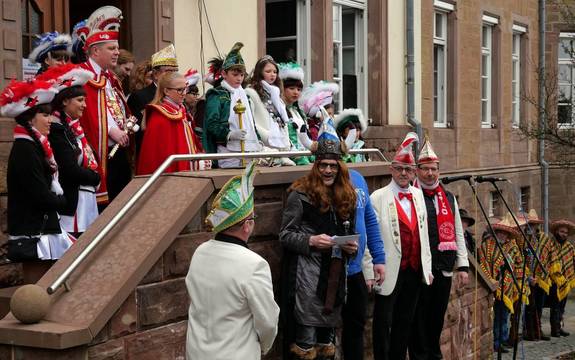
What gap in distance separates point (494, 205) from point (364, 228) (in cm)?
1488

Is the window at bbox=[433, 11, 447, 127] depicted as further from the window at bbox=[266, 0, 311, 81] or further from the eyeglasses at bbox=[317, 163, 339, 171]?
the eyeglasses at bbox=[317, 163, 339, 171]

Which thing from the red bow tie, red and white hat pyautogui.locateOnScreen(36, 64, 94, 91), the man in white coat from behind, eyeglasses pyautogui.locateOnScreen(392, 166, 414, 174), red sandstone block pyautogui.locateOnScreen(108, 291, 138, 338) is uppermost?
red and white hat pyautogui.locateOnScreen(36, 64, 94, 91)

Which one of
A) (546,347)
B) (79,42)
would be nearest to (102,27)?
(79,42)

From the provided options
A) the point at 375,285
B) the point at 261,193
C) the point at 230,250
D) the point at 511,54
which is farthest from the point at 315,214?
the point at 511,54

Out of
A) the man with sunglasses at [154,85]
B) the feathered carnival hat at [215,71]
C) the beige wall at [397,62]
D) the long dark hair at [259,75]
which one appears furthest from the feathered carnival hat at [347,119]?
the beige wall at [397,62]

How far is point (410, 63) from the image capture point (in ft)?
56.8

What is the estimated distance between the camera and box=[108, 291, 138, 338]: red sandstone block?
243 inches

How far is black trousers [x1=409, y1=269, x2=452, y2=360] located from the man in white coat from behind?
3.66 m

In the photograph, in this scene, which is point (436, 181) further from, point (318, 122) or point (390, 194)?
point (318, 122)

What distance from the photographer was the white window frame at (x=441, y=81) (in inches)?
772

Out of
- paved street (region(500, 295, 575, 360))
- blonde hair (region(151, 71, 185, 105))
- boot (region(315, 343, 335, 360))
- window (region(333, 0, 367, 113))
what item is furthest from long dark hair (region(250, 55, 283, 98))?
window (region(333, 0, 367, 113))

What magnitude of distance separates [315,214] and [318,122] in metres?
2.61

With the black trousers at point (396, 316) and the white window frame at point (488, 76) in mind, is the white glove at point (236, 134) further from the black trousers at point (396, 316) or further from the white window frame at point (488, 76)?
the white window frame at point (488, 76)

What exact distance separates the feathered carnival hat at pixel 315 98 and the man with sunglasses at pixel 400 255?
1.59 metres
